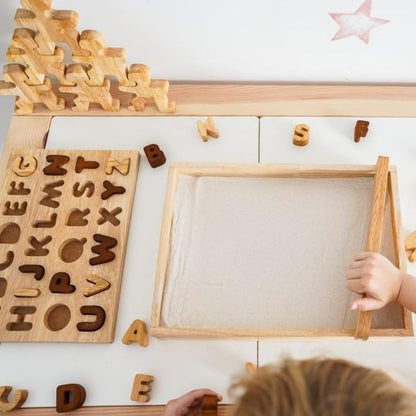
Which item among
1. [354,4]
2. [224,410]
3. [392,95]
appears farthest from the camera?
Answer: [392,95]

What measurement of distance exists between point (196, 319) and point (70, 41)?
490mm

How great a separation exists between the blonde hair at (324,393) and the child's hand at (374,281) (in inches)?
7.3

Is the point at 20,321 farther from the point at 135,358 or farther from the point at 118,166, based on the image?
the point at 118,166

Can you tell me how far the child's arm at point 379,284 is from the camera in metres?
0.60

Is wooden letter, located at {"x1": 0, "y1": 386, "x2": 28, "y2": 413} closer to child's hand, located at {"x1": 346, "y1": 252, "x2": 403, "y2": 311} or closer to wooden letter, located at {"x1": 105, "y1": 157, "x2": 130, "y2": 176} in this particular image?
wooden letter, located at {"x1": 105, "y1": 157, "x2": 130, "y2": 176}

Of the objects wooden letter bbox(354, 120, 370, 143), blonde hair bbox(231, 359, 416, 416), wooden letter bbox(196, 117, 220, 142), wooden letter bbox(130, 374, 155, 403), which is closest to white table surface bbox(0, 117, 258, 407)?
Answer: wooden letter bbox(130, 374, 155, 403)

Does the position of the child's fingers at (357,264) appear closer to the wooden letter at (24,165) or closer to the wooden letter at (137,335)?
the wooden letter at (137,335)

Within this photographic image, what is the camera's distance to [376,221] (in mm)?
649

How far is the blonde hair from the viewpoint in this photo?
379 millimetres

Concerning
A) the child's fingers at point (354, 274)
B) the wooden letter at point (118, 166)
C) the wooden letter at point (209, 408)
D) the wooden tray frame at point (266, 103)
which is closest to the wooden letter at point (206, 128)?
the wooden tray frame at point (266, 103)

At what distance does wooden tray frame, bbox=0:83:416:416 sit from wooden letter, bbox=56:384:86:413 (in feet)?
1.37

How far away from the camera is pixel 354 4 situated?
730 mm

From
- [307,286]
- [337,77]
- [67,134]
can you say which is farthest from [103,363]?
[337,77]

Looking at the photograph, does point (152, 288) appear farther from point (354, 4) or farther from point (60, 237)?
point (354, 4)
